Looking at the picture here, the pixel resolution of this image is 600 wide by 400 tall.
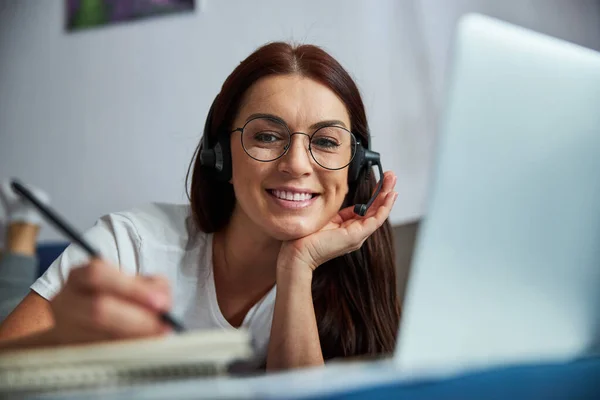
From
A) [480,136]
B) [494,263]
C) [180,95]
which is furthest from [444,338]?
[180,95]

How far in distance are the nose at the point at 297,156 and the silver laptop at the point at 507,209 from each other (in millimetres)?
596

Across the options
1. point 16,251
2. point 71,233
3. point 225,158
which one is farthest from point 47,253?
point 71,233

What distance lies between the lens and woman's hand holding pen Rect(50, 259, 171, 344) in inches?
20.9

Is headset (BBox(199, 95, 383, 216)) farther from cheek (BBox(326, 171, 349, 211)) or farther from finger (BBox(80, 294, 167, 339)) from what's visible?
finger (BBox(80, 294, 167, 339))

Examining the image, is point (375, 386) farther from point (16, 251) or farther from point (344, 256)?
point (16, 251)

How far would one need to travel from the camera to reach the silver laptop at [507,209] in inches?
22.5

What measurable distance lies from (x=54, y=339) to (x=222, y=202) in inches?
31.9

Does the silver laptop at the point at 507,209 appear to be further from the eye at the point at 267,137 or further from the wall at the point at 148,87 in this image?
the wall at the point at 148,87

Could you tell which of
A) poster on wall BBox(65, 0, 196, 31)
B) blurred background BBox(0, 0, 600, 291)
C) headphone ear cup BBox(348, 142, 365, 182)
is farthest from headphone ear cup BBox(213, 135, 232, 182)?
poster on wall BBox(65, 0, 196, 31)

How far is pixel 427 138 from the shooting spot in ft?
6.66

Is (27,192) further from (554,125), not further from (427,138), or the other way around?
(427,138)

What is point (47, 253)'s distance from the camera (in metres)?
2.31

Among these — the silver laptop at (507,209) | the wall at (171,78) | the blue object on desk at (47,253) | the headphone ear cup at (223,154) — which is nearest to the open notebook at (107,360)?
the silver laptop at (507,209)

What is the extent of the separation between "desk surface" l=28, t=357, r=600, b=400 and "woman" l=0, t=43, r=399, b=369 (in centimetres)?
62
